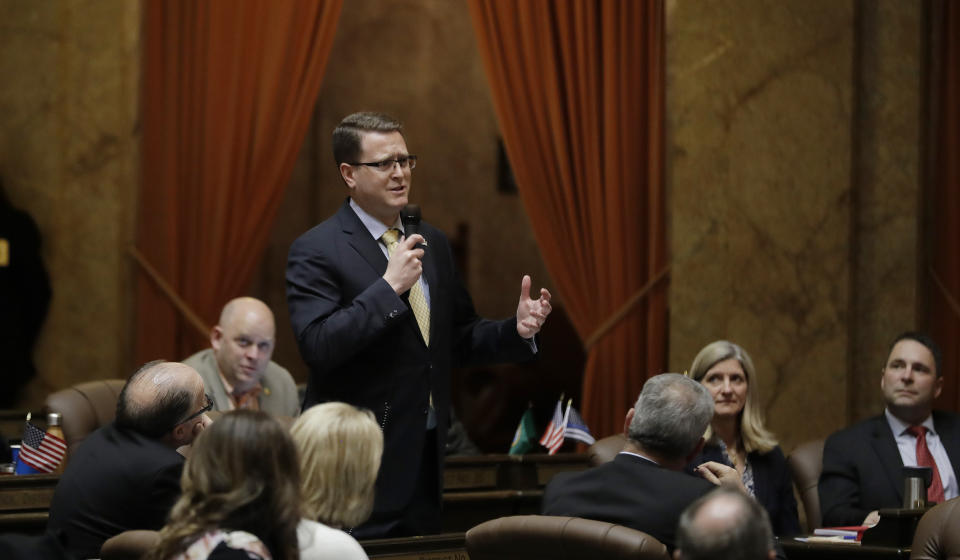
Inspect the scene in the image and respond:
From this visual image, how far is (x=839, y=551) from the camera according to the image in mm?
4344

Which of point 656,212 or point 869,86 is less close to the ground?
point 869,86

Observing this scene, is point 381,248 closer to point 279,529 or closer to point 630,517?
point 630,517

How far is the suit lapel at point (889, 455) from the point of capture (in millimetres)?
5305

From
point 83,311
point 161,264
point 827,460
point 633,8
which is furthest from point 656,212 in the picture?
point 83,311

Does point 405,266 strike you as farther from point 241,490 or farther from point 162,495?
point 241,490

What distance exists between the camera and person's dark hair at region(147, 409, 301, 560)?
269cm

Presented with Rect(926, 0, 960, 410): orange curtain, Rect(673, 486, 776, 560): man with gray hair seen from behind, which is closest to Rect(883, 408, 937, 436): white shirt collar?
Rect(926, 0, 960, 410): orange curtain

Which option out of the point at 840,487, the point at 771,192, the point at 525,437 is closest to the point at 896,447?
the point at 840,487

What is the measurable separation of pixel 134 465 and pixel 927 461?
3135 millimetres

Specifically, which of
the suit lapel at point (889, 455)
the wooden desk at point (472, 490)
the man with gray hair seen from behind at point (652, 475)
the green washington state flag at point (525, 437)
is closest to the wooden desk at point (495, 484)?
the wooden desk at point (472, 490)

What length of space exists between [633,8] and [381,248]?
3.29m

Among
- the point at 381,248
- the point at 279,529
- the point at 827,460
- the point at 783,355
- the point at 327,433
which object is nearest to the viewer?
the point at 279,529

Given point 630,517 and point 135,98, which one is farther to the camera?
point 135,98

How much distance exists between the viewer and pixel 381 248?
3.96m
